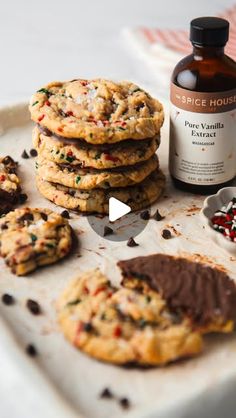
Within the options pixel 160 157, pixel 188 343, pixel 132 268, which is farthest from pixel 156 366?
pixel 160 157

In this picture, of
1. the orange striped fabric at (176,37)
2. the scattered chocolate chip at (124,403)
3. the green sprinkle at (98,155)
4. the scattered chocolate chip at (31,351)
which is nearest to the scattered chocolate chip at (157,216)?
the green sprinkle at (98,155)

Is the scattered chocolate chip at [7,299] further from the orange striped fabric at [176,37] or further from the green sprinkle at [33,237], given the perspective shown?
the orange striped fabric at [176,37]

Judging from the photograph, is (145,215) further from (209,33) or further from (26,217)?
(209,33)

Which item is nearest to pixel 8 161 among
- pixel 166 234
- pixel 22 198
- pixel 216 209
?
pixel 22 198

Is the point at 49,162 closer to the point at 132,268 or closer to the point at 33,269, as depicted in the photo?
the point at 33,269

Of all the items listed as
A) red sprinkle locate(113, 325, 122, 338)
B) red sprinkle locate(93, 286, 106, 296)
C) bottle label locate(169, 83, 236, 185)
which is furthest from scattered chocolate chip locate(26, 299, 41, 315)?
bottle label locate(169, 83, 236, 185)

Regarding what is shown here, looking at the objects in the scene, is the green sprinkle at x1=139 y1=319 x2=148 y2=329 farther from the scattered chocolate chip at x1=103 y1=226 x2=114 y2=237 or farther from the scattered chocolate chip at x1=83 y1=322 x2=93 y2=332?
the scattered chocolate chip at x1=103 y1=226 x2=114 y2=237
